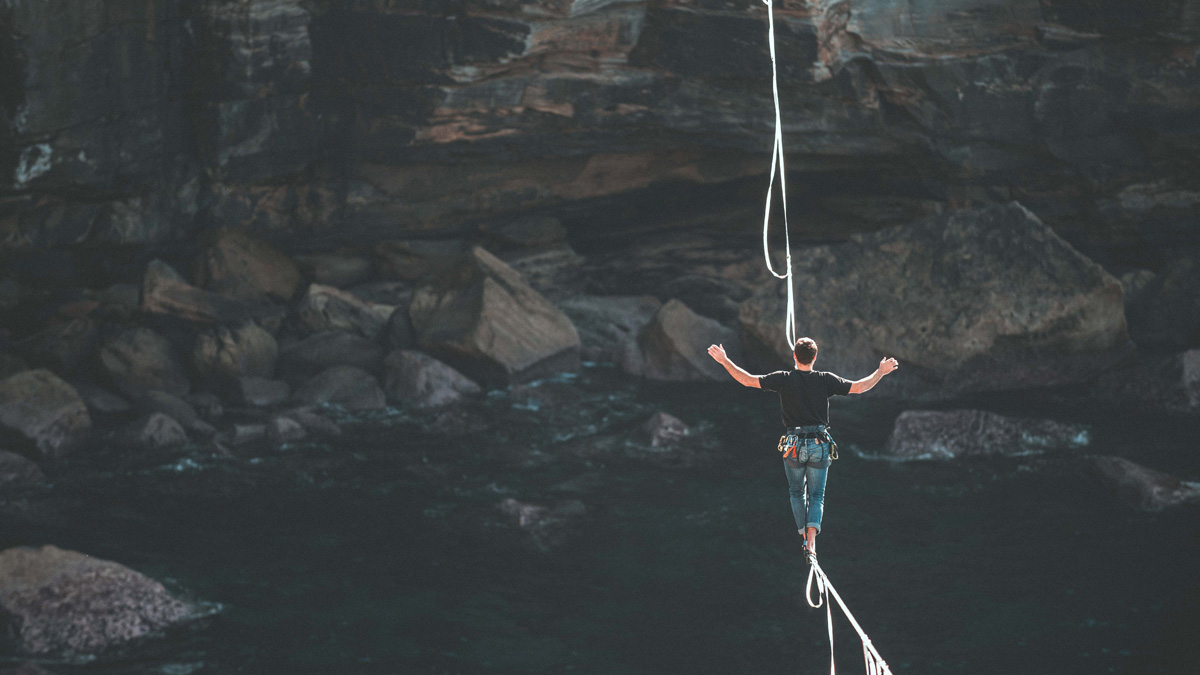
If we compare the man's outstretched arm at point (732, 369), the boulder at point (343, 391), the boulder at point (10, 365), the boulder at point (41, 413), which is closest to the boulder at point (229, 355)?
the boulder at point (343, 391)

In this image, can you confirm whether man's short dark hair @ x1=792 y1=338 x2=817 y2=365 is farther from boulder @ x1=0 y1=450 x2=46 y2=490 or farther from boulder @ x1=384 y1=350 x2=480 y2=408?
boulder @ x1=0 y1=450 x2=46 y2=490

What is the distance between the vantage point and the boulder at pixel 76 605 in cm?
1040

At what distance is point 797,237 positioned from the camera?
77.7 ft

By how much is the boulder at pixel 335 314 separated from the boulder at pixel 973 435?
1012 cm

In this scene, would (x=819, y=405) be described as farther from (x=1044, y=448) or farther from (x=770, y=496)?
(x=1044, y=448)

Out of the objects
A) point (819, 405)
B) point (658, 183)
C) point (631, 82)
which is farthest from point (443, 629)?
point (658, 183)

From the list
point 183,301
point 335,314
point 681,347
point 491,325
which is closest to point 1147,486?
point 681,347

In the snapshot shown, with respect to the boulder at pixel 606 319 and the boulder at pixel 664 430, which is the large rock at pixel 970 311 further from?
the boulder at pixel 606 319

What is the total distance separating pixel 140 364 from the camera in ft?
59.0

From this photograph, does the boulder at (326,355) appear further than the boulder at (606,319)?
No

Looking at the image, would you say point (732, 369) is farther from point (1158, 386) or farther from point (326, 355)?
point (326, 355)

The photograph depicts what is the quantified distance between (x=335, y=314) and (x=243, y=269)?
2.23 m

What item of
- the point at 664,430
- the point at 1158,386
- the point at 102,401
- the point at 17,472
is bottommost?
the point at 102,401

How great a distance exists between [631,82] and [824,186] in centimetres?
584
